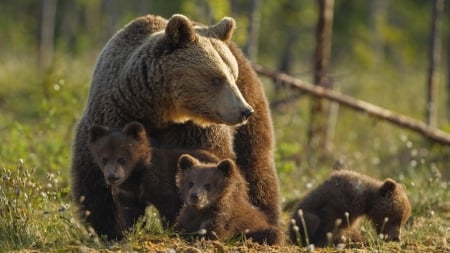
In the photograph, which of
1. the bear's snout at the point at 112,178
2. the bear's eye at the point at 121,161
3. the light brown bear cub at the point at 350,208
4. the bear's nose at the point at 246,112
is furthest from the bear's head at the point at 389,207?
the bear's snout at the point at 112,178

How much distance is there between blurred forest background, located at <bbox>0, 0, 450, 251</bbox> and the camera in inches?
429

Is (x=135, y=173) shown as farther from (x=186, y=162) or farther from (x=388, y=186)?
(x=388, y=186)

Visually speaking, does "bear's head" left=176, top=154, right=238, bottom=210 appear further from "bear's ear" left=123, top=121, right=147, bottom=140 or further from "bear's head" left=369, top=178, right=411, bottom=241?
"bear's head" left=369, top=178, right=411, bottom=241

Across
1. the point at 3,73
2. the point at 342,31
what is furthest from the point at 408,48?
the point at 3,73

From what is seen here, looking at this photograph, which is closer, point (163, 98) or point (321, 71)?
point (163, 98)

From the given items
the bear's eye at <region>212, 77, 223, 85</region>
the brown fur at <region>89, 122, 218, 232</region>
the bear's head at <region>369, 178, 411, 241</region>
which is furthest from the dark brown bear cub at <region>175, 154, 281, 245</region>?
the bear's head at <region>369, 178, 411, 241</region>

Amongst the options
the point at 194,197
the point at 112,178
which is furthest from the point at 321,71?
the point at 112,178

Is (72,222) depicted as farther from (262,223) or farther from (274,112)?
(274,112)

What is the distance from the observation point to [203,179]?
6.71 meters

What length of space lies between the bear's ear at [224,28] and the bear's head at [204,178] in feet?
4.60

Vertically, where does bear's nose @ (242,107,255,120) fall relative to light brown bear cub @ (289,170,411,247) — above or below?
above

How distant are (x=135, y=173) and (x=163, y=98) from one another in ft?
2.56

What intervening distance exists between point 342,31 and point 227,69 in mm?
29127

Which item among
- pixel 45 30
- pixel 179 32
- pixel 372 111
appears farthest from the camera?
pixel 45 30
